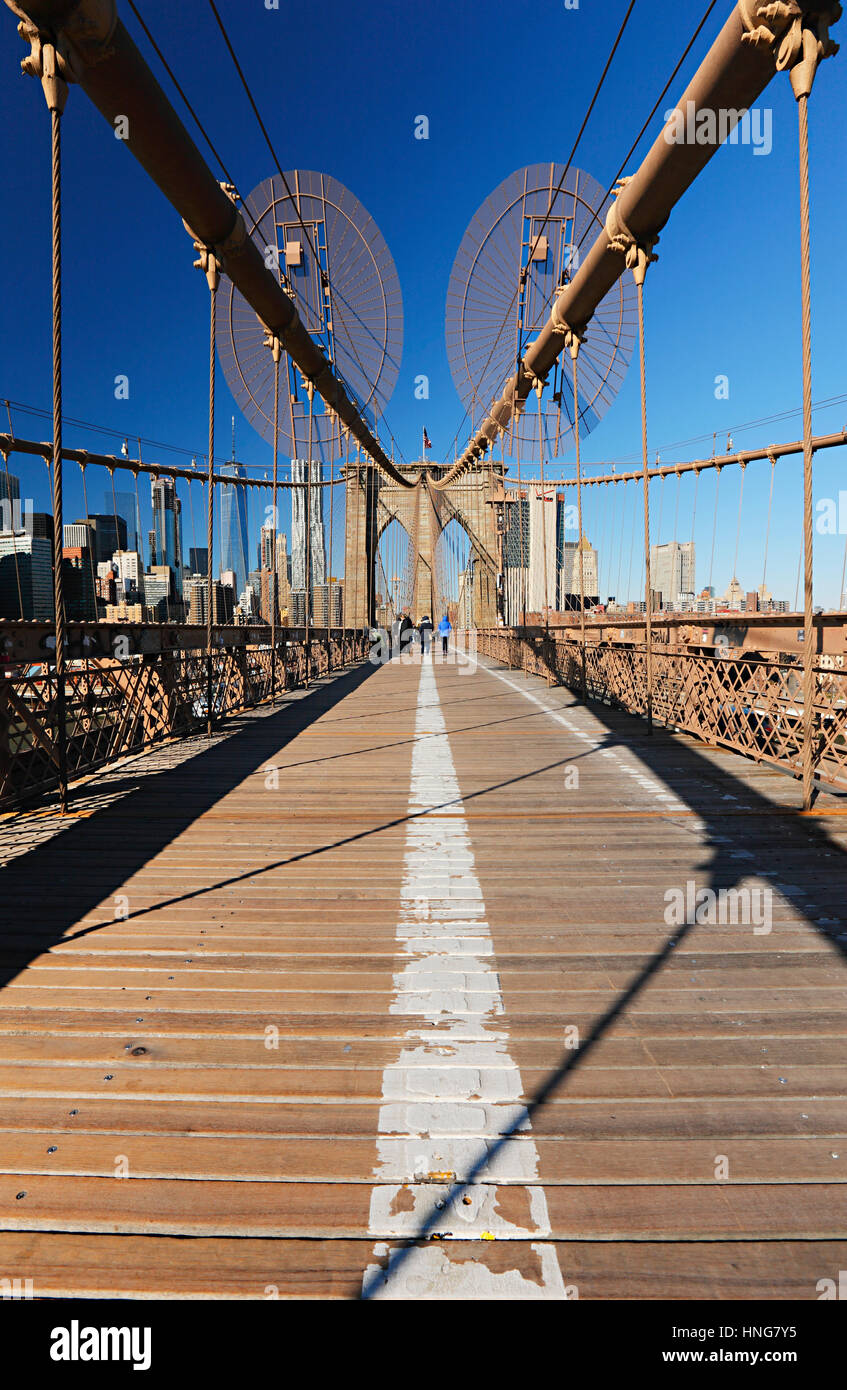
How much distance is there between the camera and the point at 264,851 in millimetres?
5180

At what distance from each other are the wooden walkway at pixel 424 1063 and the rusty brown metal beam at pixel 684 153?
6683 millimetres

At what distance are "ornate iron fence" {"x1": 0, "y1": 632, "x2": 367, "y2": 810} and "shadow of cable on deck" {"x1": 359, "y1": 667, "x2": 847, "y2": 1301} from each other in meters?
5.25

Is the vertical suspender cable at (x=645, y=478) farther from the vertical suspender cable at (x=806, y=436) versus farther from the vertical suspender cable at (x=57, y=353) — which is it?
the vertical suspender cable at (x=57, y=353)

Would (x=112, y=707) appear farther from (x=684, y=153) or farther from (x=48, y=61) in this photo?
(x=684, y=153)

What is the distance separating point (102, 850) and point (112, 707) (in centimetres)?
327

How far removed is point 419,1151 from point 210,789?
217 inches

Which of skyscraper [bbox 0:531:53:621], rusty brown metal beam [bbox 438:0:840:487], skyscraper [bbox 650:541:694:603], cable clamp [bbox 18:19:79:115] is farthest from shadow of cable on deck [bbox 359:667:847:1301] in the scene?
skyscraper [bbox 650:541:694:603]

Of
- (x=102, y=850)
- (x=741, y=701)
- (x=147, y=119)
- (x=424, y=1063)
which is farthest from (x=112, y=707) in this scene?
(x=741, y=701)

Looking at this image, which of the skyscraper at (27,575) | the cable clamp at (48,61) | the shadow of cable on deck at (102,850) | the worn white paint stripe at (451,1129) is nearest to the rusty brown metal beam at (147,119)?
the cable clamp at (48,61)

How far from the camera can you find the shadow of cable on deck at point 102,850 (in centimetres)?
386

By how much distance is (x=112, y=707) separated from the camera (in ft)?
26.5

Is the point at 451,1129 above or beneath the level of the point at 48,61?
beneath

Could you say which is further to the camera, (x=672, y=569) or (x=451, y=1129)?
(x=672, y=569)

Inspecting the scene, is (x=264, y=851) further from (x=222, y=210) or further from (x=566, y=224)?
(x=566, y=224)
